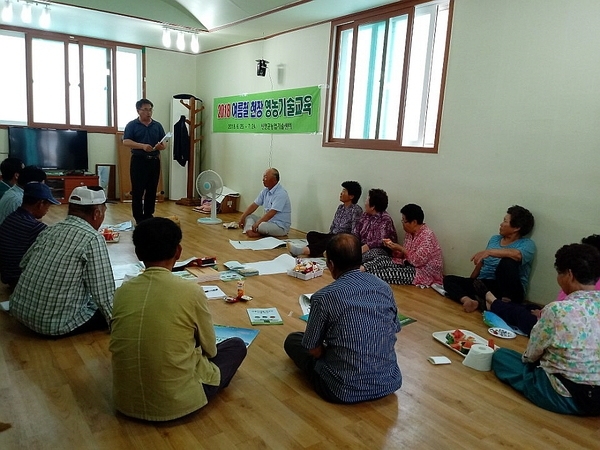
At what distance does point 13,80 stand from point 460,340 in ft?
24.2

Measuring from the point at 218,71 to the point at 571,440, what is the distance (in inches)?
283

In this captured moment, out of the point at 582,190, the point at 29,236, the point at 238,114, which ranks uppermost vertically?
the point at 238,114

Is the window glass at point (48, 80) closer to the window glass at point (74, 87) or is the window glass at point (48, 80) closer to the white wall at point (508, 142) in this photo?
the window glass at point (74, 87)

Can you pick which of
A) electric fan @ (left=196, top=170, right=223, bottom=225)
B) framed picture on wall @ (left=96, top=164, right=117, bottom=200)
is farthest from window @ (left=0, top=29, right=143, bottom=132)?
electric fan @ (left=196, top=170, right=223, bottom=225)

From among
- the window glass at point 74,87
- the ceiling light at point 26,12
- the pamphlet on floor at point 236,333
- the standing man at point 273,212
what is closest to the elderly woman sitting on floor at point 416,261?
the pamphlet on floor at point 236,333

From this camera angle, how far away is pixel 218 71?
7660 millimetres

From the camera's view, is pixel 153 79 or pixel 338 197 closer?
pixel 338 197

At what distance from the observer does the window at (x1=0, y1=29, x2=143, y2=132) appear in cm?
690

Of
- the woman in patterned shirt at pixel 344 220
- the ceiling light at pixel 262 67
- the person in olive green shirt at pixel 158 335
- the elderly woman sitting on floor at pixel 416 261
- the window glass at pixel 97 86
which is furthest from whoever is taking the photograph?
the window glass at pixel 97 86

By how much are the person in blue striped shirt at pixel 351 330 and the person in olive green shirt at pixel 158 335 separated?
488mm

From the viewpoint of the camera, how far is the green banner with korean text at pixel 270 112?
5738 mm

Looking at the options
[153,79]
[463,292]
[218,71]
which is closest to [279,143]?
[218,71]

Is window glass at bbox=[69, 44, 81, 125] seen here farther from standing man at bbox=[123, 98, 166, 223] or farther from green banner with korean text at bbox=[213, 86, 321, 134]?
standing man at bbox=[123, 98, 166, 223]

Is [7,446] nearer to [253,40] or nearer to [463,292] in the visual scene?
[463,292]
